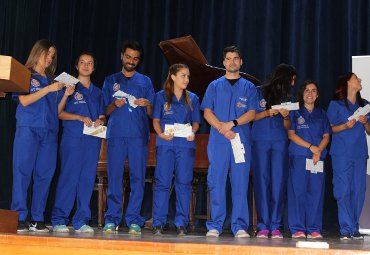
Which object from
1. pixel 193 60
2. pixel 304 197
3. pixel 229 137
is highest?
pixel 193 60

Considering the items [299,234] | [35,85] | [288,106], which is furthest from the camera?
[299,234]

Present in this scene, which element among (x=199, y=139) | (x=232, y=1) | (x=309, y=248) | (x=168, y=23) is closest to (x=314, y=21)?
(x=232, y=1)

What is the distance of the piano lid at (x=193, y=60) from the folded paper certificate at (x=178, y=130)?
2.97 feet

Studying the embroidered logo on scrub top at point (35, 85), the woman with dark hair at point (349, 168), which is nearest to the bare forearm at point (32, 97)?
the embroidered logo on scrub top at point (35, 85)

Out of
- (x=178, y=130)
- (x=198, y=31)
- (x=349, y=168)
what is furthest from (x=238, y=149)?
(x=198, y=31)

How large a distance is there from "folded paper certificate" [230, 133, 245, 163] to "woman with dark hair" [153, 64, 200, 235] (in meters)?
0.37

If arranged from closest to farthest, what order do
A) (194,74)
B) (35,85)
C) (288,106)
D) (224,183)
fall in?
(35,85) < (224,183) < (288,106) < (194,74)

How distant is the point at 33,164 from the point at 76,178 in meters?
0.47

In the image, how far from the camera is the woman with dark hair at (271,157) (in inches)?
201

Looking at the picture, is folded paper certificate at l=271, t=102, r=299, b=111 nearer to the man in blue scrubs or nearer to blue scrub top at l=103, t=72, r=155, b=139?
the man in blue scrubs

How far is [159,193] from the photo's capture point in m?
4.91

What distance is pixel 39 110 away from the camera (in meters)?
4.52

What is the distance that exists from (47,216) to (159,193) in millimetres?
3142

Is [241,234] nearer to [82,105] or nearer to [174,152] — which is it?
[174,152]
